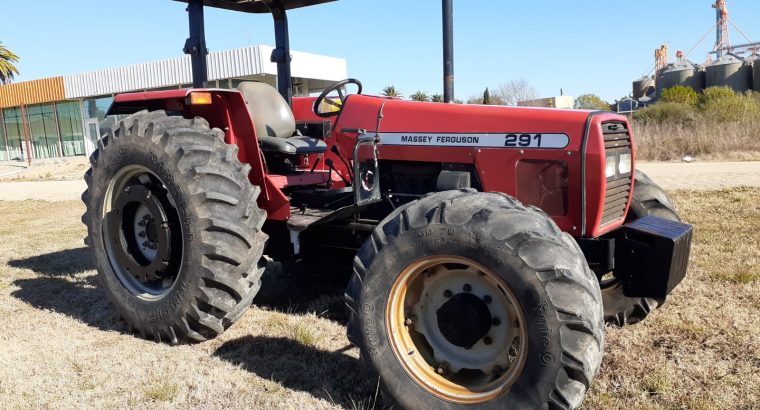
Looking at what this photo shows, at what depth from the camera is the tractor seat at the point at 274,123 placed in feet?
13.6

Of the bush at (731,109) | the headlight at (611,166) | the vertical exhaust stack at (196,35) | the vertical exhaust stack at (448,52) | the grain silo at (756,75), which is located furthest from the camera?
the grain silo at (756,75)

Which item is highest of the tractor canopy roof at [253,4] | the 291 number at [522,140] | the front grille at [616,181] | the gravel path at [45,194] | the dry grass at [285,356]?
the tractor canopy roof at [253,4]

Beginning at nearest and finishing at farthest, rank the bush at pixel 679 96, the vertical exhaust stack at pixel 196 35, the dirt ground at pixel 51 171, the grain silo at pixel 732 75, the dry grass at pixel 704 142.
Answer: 1. the vertical exhaust stack at pixel 196 35
2. the dry grass at pixel 704 142
3. the dirt ground at pixel 51 171
4. the bush at pixel 679 96
5. the grain silo at pixel 732 75

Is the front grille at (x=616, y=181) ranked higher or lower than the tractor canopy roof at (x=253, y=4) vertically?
lower

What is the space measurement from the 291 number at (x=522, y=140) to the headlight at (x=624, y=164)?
0.60 meters

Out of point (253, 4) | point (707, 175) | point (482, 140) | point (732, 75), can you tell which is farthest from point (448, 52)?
point (732, 75)

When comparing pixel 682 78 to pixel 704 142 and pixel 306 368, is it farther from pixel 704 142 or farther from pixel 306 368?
pixel 306 368

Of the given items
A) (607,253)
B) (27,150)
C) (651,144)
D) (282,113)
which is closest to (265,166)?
(282,113)

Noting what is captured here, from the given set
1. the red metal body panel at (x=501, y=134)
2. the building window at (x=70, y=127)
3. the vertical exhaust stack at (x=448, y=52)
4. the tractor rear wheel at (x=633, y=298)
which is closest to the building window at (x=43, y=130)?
the building window at (x=70, y=127)

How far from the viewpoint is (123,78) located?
29656 millimetres

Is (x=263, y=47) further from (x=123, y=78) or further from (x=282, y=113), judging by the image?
(x=282, y=113)

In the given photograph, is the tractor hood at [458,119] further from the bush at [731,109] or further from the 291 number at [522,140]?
the bush at [731,109]

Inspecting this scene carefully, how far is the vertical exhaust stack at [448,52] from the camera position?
17.0ft

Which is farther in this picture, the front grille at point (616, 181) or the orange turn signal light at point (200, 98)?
the orange turn signal light at point (200, 98)
